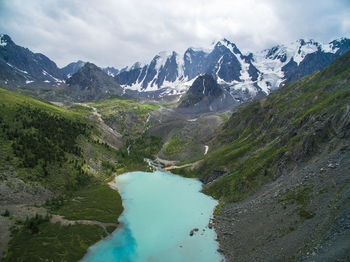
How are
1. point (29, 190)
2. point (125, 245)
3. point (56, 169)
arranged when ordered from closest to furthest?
point (125, 245)
point (29, 190)
point (56, 169)

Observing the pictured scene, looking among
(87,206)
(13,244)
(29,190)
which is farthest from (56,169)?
(13,244)

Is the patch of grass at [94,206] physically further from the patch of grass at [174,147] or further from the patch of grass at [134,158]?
the patch of grass at [174,147]

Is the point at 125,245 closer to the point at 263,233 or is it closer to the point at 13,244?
the point at 13,244

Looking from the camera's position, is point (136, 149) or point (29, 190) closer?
point (29, 190)

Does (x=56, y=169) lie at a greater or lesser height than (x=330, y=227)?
lesser

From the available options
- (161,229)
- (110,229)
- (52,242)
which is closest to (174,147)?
(161,229)

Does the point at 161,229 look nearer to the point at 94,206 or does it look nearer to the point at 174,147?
the point at 94,206

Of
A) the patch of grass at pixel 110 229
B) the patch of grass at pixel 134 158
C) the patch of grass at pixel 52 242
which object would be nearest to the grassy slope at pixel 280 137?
the patch of grass at pixel 134 158


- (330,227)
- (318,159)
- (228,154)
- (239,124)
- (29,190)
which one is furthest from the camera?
(239,124)
